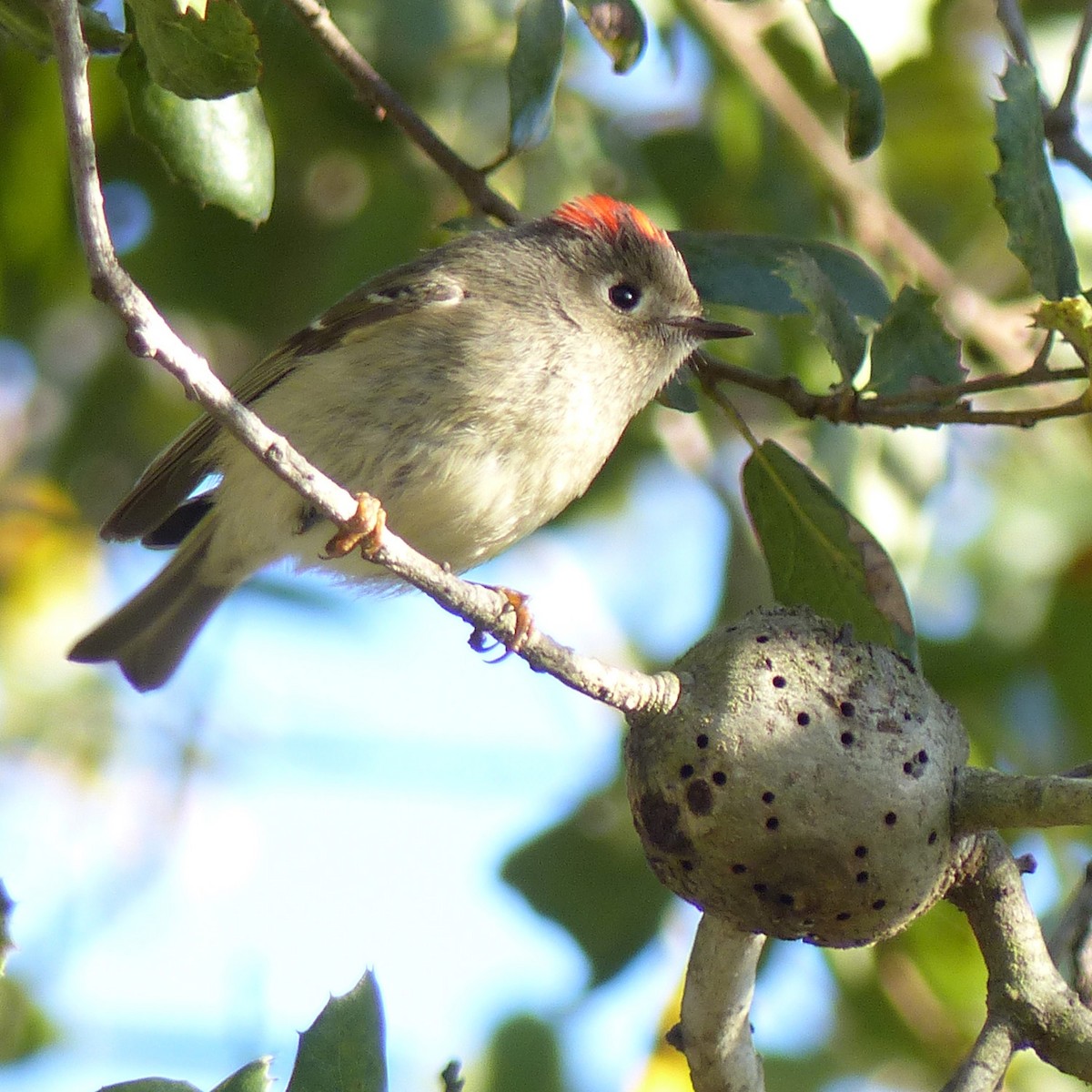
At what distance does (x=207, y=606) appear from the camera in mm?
3258

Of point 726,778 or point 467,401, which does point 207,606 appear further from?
point 726,778

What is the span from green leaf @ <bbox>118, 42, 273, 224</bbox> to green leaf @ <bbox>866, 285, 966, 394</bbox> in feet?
2.77

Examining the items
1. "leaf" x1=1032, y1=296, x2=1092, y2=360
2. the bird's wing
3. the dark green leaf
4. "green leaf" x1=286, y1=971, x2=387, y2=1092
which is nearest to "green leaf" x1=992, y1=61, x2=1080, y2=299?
"leaf" x1=1032, y1=296, x2=1092, y2=360

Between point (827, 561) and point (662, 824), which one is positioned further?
point (827, 561)

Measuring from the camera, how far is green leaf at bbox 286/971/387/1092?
61.3 inches

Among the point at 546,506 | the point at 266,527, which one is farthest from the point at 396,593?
the point at 546,506

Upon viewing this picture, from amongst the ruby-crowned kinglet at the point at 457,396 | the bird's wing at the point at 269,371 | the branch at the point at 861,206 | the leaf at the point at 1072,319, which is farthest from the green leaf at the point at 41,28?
the branch at the point at 861,206

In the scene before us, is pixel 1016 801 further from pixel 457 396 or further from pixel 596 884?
pixel 596 884

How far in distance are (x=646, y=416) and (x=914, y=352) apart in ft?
3.80

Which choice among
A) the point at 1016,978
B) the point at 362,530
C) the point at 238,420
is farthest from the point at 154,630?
the point at 1016,978

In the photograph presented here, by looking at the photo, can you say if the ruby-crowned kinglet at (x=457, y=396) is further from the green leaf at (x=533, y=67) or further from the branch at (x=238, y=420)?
the branch at (x=238, y=420)

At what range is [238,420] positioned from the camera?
57.9 inches

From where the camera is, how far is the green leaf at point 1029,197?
76.8 inches

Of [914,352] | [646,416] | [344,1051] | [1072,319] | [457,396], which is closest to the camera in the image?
[344,1051]
